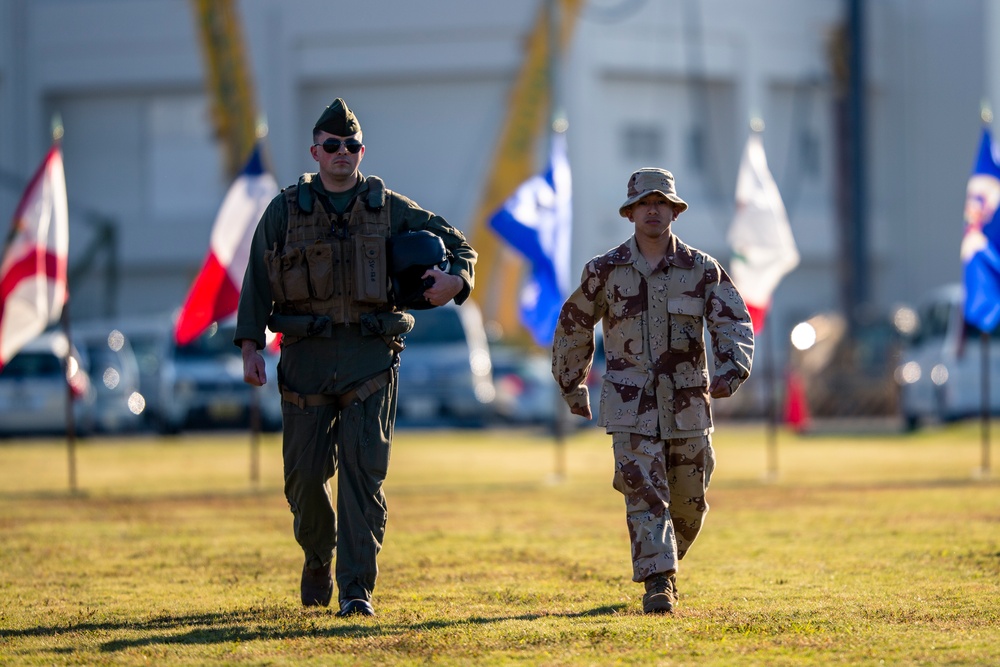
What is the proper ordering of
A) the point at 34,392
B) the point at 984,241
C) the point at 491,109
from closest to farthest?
the point at 984,241 → the point at 34,392 → the point at 491,109

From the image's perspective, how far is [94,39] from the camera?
139 ft

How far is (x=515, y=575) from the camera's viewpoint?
9312 millimetres

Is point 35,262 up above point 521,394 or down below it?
above

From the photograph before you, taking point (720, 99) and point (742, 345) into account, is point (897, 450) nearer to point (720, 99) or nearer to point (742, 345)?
point (742, 345)

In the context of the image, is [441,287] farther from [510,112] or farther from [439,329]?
[510,112]

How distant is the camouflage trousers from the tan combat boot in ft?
0.18

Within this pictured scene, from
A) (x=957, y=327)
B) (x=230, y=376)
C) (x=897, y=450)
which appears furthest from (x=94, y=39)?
(x=897, y=450)

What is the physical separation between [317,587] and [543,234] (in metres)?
9.13

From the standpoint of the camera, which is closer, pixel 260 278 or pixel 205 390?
pixel 260 278

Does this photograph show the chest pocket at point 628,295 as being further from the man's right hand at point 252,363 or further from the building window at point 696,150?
the building window at point 696,150

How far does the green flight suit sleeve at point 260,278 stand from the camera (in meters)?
7.96

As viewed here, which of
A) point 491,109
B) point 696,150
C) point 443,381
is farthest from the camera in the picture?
point 696,150

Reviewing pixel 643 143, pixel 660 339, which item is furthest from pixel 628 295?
pixel 643 143

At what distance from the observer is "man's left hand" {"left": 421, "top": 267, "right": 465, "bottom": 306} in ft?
25.7
